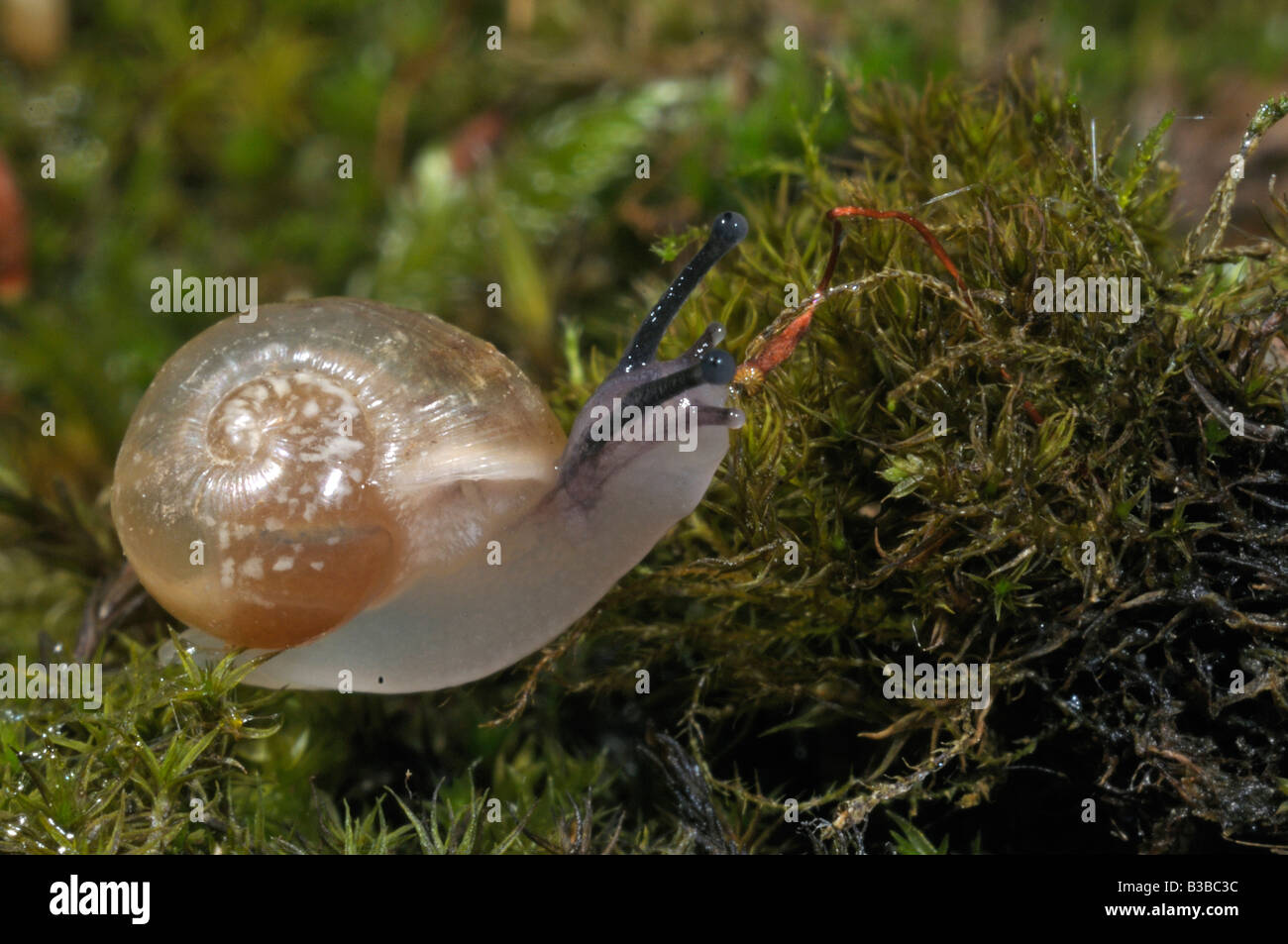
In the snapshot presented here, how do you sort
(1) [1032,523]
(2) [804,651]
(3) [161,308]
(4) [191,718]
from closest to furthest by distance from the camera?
(1) [1032,523] → (4) [191,718] → (2) [804,651] → (3) [161,308]

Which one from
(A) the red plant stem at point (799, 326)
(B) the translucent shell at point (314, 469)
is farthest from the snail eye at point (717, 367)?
(B) the translucent shell at point (314, 469)

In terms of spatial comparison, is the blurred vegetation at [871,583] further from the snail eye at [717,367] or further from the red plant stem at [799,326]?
the snail eye at [717,367]

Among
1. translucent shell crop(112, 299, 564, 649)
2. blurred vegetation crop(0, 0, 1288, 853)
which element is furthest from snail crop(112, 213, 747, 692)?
blurred vegetation crop(0, 0, 1288, 853)

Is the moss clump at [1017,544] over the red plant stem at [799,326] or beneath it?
beneath

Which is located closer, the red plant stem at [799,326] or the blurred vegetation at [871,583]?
the blurred vegetation at [871,583]

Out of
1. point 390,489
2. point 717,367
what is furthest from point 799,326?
point 390,489

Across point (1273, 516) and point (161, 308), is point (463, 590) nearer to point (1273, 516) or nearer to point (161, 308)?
point (1273, 516)

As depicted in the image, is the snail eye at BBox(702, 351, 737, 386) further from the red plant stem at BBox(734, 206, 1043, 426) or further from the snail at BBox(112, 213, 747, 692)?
the red plant stem at BBox(734, 206, 1043, 426)
